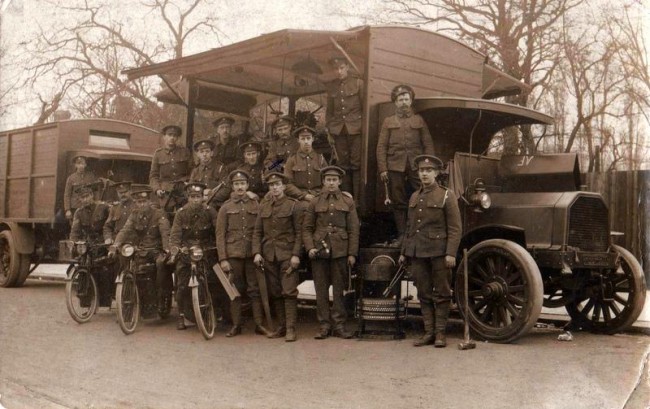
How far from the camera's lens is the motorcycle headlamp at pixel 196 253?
7719mm

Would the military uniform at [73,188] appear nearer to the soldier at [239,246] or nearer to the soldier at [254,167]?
the soldier at [254,167]

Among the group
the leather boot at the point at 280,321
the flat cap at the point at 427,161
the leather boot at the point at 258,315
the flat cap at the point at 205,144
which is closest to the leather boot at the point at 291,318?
the leather boot at the point at 280,321

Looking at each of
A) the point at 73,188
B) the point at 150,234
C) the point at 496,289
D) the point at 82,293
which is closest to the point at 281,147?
the point at 150,234

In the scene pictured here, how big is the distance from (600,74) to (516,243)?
9247 mm

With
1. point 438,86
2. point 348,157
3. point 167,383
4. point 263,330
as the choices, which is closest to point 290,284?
point 263,330

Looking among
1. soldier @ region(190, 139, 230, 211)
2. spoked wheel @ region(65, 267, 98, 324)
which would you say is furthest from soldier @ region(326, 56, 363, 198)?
spoked wheel @ region(65, 267, 98, 324)

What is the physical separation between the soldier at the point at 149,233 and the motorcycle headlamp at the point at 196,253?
0.77 metres

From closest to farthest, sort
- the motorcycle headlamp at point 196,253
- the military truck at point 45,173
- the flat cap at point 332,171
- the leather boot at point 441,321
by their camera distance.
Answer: the leather boot at point 441,321
the flat cap at point 332,171
the motorcycle headlamp at point 196,253
the military truck at point 45,173

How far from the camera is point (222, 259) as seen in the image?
25.6 feet

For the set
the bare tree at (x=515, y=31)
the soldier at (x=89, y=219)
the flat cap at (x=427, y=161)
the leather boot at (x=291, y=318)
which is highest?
the bare tree at (x=515, y=31)

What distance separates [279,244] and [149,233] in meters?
1.88

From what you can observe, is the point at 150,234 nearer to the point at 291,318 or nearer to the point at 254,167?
the point at 254,167

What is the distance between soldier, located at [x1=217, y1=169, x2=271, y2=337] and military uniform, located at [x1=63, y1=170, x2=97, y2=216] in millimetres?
4554

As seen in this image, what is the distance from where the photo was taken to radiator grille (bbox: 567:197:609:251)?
23.7 feet
